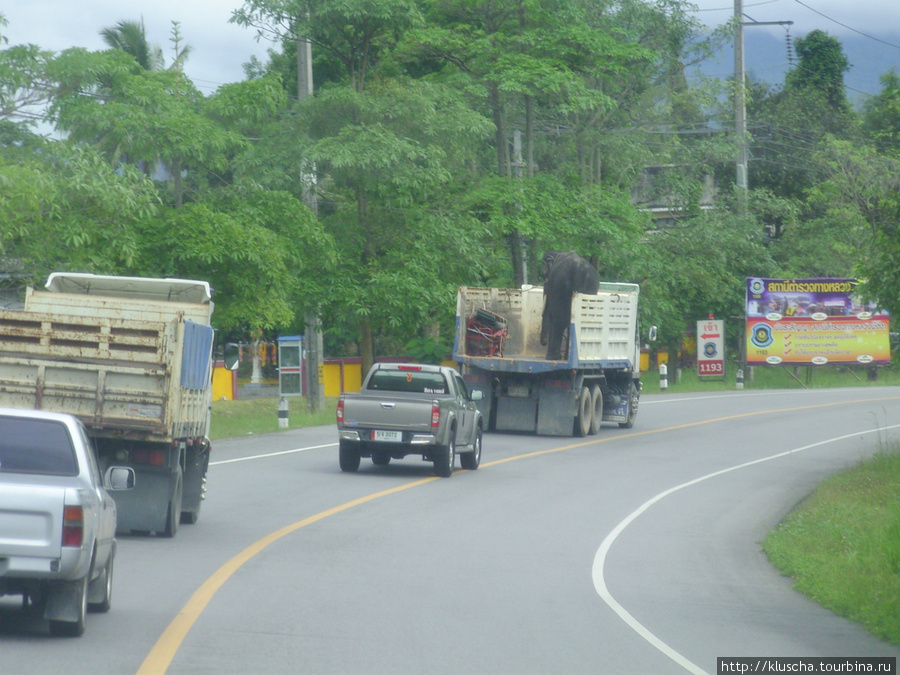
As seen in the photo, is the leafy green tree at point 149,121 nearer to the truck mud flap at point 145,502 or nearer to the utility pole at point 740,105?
the truck mud flap at point 145,502

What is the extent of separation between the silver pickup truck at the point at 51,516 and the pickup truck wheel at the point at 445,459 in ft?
36.5

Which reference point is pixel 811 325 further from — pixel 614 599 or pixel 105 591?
pixel 105 591

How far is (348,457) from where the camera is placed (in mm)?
20125

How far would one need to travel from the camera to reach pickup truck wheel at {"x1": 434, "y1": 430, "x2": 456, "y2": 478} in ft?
64.4

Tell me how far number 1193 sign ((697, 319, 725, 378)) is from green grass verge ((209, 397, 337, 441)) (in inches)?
658

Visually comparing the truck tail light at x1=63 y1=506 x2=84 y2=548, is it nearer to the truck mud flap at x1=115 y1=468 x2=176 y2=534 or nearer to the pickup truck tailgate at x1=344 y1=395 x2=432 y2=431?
the truck mud flap at x1=115 y1=468 x2=176 y2=534

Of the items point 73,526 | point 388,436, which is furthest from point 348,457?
point 73,526

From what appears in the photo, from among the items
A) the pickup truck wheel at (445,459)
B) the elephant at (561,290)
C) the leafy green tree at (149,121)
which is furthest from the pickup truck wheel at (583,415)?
the leafy green tree at (149,121)

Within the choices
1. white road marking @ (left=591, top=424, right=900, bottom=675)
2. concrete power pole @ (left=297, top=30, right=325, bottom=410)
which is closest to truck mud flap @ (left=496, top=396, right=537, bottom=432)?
white road marking @ (left=591, top=424, right=900, bottom=675)

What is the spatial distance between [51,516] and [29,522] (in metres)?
0.13

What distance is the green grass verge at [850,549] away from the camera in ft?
34.4

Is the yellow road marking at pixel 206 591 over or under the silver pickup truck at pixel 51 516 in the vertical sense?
under

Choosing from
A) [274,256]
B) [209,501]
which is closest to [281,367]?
[274,256]

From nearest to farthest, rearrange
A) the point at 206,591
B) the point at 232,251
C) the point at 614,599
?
the point at 206,591, the point at 614,599, the point at 232,251
